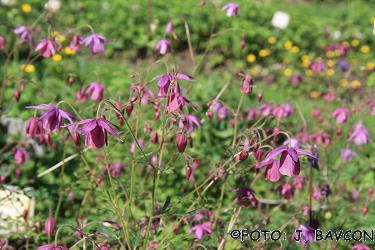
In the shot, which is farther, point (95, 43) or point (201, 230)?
point (95, 43)

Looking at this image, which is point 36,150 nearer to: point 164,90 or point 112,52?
point 164,90

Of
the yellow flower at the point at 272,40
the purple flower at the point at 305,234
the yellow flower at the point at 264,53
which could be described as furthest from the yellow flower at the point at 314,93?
the purple flower at the point at 305,234

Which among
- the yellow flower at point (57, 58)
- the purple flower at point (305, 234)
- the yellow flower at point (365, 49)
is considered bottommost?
the yellow flower at point (365, 49)

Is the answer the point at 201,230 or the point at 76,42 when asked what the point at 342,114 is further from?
the point at 76,42

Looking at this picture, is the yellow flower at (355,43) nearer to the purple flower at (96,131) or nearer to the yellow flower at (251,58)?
the yellow flower at (251,58)

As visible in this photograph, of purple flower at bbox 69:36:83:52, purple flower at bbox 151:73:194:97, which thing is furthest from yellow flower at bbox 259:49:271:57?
purple flower at bbox 151:73:194:97

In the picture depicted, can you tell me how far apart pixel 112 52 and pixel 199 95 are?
230 cm

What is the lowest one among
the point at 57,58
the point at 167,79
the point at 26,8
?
the point at 26,8

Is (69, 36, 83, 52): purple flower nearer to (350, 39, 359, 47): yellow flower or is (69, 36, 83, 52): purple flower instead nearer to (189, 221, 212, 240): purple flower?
(189, 221, 212, 240): purple flower

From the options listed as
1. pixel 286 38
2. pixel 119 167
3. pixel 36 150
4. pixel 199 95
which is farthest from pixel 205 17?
pixel 119 167

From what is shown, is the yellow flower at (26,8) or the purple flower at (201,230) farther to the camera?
the yellow flower at (26,8)

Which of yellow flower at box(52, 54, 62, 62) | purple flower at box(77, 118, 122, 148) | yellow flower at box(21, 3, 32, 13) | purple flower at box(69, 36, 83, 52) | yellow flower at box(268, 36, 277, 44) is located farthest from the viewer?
yellow flower at box(268, 36, 277, 44)

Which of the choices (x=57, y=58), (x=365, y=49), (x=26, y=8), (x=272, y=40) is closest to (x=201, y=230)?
(x=57, y=58)

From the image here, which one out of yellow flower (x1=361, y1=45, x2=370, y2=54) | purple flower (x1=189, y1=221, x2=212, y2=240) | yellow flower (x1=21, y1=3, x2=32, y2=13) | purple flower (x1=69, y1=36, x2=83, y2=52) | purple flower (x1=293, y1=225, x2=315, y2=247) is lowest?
yellow flower (x1=361, y1=45, x2=370, y2=54)
